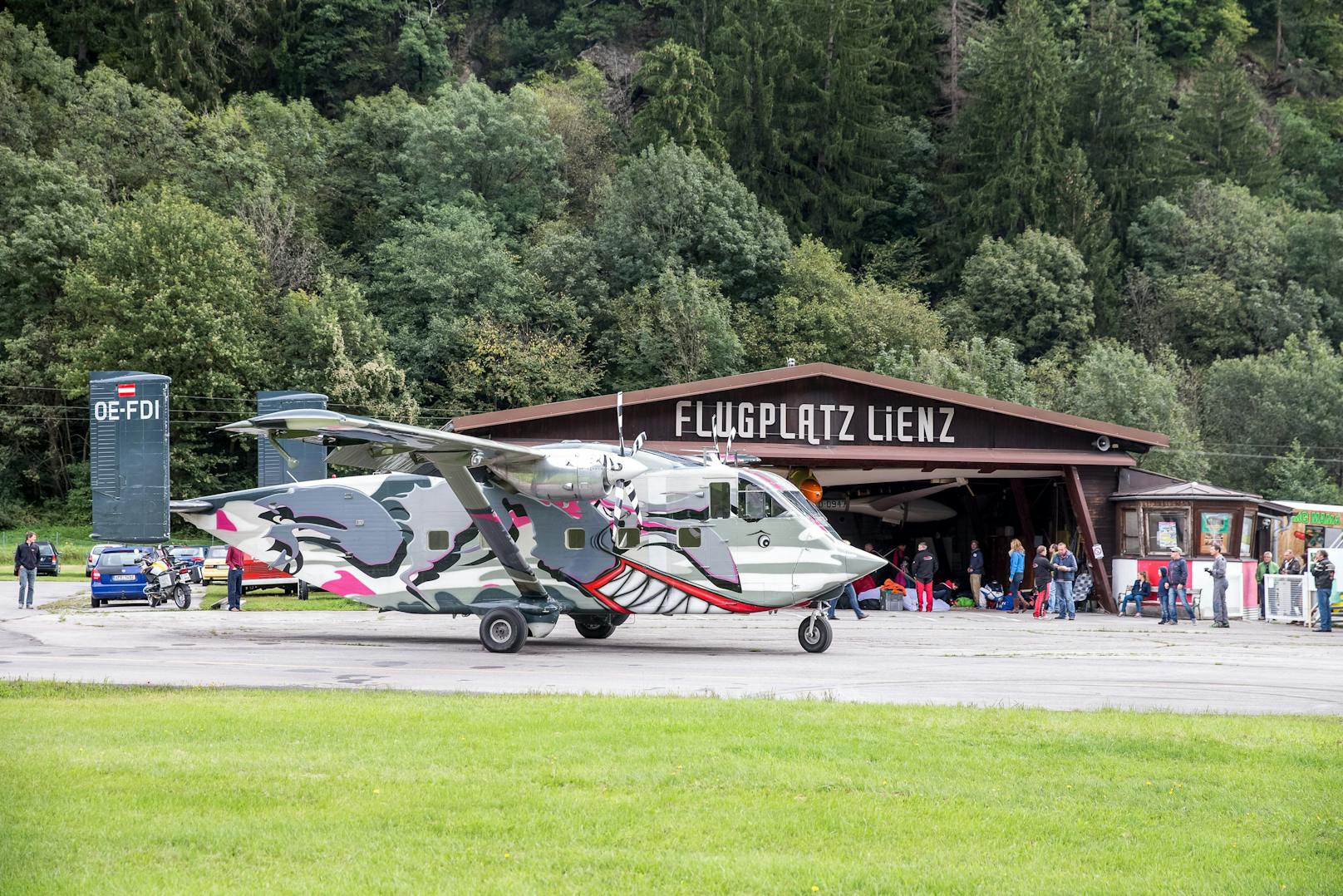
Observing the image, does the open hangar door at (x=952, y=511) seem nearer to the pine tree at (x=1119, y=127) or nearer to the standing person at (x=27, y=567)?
the standing person at (x=27, y=567)

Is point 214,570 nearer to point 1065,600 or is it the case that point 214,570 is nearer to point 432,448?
point 432,448

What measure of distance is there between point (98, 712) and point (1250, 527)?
27.7 metres

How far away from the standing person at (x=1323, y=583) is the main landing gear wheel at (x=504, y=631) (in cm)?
1646

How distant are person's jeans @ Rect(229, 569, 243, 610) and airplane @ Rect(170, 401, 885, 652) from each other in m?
7.68

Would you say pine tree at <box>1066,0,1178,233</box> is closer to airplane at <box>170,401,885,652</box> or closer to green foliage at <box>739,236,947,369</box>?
green foliage at <box>739,236,947,369</box>

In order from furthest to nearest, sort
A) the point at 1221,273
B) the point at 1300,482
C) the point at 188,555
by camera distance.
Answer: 1. the point at 1221,273
2. the point at 1300,482
3. the point at 188,555

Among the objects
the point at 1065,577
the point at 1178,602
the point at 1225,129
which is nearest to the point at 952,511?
the point at 1065,577

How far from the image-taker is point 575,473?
777 inches

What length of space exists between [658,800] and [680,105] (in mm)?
66963

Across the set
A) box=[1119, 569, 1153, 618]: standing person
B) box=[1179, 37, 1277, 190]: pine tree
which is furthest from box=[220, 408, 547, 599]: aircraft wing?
box=[1179, 37, 1277, 190]: pine tree

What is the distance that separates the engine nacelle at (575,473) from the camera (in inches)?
775

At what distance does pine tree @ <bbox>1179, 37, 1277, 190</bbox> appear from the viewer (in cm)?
8188

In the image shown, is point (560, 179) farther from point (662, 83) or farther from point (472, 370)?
point (472, 370)

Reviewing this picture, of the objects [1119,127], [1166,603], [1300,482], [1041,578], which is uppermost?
[1119,127]
